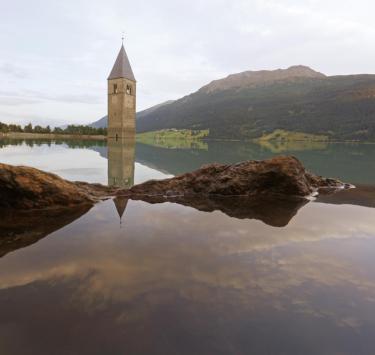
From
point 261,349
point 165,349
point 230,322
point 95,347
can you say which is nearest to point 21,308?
point 95,347

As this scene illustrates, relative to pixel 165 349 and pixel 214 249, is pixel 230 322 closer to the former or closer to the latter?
pixel 165 349

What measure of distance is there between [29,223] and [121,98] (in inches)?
4401

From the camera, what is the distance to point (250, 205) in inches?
412

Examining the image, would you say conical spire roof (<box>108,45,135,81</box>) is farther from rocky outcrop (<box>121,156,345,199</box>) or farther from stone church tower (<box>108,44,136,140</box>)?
rocky outcrop (<box>121,156,345,199</box>)

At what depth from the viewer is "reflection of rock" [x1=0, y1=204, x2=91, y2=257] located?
6095 mm

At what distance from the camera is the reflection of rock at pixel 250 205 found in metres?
8.84

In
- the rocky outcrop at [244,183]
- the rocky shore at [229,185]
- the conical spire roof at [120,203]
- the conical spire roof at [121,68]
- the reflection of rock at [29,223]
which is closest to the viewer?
the reflection of rock at [29,223]

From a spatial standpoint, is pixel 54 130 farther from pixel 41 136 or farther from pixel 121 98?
pixel 121 98

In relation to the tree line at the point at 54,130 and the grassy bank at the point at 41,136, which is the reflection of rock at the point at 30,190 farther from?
the tree line at the point at 54,130

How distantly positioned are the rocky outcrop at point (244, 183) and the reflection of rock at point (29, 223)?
3.73 metres

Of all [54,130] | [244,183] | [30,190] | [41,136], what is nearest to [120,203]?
[30,190]

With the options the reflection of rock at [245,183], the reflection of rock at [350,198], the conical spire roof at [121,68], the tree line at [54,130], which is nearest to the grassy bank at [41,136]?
the tree line at [54,130]

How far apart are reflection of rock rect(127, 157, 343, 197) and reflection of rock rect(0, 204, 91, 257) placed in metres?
3.79

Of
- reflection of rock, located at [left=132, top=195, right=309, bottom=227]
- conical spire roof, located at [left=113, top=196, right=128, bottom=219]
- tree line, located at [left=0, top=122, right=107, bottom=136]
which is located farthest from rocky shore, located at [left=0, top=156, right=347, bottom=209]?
tree line, located at [left=0, top=122, right=107, bottom=136]
